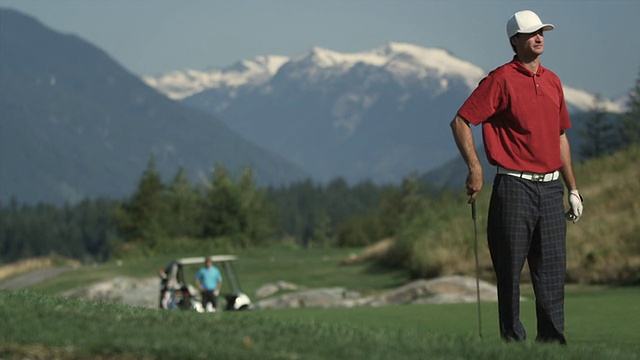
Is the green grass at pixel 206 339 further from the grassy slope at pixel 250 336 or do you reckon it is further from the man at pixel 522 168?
the man at pixel 522 168

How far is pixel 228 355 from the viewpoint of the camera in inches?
244

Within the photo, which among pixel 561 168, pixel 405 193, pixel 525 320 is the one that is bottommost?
pixel 525 320

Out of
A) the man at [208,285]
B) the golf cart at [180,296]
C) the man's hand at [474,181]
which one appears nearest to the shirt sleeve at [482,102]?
the man's hand at [474,181]

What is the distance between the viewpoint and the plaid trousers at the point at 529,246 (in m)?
8.02

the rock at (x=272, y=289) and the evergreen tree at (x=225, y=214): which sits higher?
the evergreen tree at (x=225, y=214)

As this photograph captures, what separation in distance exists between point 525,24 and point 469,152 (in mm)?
891

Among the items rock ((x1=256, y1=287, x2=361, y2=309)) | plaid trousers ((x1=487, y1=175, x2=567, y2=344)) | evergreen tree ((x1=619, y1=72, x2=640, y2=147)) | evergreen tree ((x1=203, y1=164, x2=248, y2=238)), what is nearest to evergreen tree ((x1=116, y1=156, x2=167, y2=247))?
evergreen tree ((x1=203, y1=164, x2=248, y2=238))

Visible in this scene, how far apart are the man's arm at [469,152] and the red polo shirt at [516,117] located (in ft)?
0.25

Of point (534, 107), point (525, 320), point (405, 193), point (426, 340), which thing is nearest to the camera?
point (426, 340)

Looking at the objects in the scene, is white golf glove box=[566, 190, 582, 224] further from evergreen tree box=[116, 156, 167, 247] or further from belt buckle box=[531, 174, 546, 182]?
evergreen tree box=[116, 156, 167, 247]

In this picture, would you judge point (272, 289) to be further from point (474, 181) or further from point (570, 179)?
point (474, 181)

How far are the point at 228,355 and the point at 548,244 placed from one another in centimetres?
273

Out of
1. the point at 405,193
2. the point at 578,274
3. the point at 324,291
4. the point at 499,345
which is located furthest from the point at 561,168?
the point at 405,193

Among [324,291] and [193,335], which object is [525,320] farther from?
[324,291]
